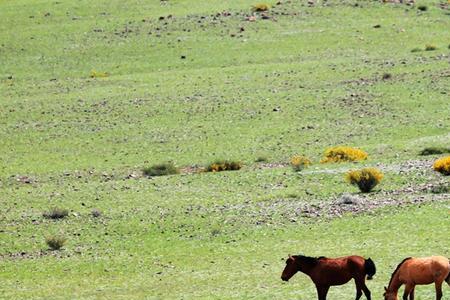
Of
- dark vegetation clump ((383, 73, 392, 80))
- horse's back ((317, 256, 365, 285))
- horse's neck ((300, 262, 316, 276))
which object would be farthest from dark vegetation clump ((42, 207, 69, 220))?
dark vegetation clump ((383, 73, 392, 80))

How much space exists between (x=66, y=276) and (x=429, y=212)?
937 centimetres

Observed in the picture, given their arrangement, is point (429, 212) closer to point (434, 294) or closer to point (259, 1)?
point (434, 294)

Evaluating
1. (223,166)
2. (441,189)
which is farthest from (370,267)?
(223,166)

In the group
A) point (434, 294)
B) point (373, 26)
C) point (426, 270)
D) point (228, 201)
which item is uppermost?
point (426, 270)

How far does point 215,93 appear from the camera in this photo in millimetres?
53531

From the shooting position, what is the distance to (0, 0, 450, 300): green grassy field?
91.8ft

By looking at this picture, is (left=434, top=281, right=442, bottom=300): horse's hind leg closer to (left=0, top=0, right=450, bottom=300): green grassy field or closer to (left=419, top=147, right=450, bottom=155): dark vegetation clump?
(left=0, top=0, right=450, bottom=300): green grassy field

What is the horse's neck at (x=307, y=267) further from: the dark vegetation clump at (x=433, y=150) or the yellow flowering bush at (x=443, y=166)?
the dark vegetation clump at (x=433, y=150)

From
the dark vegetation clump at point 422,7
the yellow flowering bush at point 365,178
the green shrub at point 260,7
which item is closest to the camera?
the yellow flowering bush at point 365,178

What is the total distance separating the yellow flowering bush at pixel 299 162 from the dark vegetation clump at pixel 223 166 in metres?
1.95

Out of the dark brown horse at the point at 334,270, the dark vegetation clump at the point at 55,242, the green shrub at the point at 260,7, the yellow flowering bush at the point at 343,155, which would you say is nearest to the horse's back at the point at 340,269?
the dark brown horse at the point at 334,270

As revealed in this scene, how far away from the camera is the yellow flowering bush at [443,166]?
34.7 metres

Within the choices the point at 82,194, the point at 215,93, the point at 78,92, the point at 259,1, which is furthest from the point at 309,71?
the point at 82,194

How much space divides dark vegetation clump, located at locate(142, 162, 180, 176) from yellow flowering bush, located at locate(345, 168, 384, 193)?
7.88 metres
